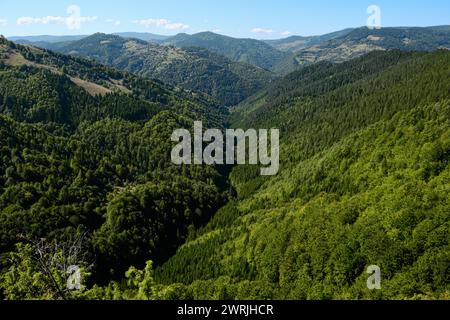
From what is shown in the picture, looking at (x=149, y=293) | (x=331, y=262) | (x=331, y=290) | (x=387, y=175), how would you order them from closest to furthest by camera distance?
(x=149, y=293), (x=331, y=290), (x=331, y=262), (x=387, y=175)

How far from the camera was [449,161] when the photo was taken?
166m

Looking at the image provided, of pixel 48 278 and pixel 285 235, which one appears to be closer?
pixel 48 278

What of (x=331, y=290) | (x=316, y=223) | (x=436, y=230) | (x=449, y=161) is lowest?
(x=331, y=290)

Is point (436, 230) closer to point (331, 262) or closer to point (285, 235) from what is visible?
point (331, 262)

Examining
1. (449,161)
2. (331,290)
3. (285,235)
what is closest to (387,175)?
(449,161)

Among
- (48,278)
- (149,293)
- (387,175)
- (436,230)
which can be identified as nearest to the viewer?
A: (149,293)

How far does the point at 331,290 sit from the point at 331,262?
11690 millimetres

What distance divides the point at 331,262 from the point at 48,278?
12558 cm

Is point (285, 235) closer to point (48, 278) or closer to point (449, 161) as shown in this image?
point (449, 161)

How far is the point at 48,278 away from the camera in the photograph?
3459 centimetres

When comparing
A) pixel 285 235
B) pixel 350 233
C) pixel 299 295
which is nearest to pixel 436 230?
pixel 350 233

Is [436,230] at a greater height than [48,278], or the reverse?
[48,278]
